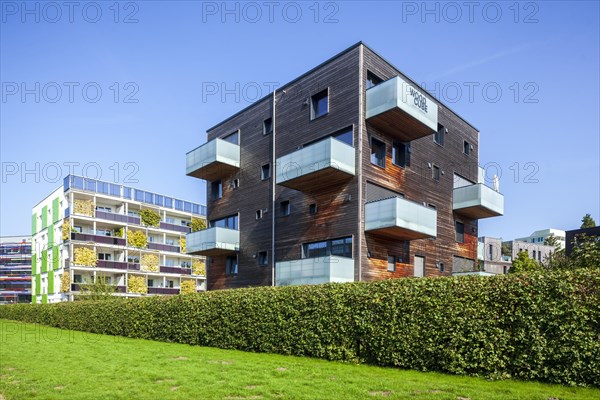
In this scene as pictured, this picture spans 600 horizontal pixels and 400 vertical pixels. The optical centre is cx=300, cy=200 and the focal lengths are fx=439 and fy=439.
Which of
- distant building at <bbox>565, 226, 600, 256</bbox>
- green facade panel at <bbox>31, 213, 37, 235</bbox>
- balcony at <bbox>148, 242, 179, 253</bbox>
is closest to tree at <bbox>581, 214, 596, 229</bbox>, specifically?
distant building at <bbox>565, 226, 600, 256</bbox>

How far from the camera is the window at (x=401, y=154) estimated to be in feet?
69.8

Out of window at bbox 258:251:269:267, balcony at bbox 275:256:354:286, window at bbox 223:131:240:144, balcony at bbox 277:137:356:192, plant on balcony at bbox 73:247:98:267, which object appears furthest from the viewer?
plant on balcony at bbox 73:247:98:267

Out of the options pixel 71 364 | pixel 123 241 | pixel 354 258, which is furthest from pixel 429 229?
→ pixel 123 241

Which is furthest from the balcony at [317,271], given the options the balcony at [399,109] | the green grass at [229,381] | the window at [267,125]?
the window at [267,125]

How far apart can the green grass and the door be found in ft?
33.3

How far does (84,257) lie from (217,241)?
3166 cm

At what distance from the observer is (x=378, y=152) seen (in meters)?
20.2

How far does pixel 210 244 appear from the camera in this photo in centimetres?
2405

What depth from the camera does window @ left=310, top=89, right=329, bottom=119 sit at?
68.4 feet

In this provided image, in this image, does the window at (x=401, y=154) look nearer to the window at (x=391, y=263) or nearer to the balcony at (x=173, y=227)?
the window at (x=391, y=263)

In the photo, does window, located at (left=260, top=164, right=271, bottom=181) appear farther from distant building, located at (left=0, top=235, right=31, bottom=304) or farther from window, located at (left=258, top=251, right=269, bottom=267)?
distant building, located at (left=0, top=235, right=31, bottom=304)

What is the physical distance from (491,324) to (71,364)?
430 inches

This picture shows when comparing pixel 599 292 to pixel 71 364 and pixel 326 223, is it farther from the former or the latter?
pixel 71 364

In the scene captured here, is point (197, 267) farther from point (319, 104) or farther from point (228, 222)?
point (319, 104)
